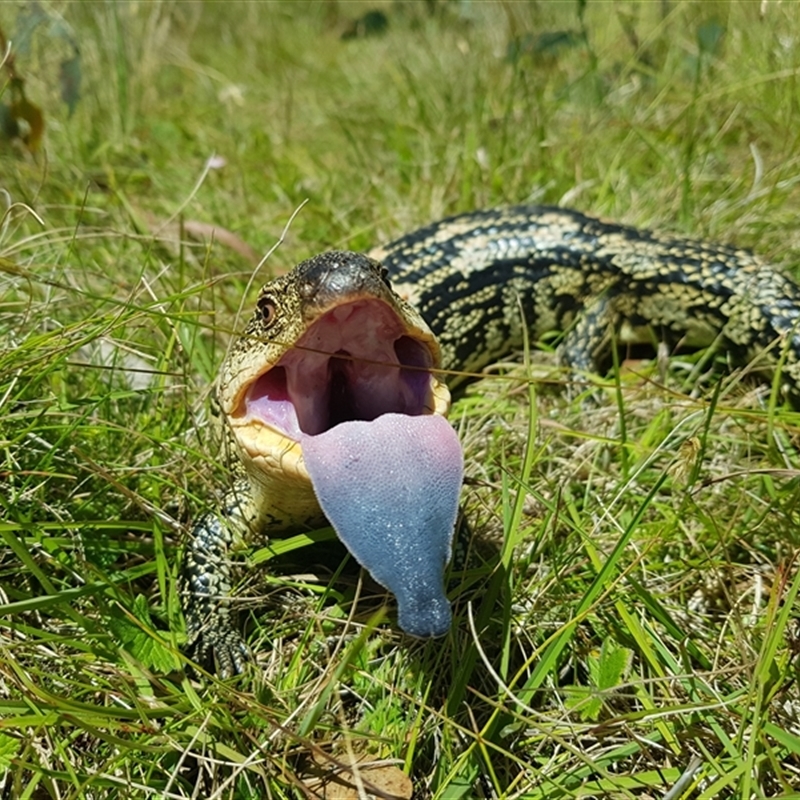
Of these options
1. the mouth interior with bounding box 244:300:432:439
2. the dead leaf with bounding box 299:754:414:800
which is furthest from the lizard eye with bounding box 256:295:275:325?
the dead leaf with bounding box 299:754:414:800

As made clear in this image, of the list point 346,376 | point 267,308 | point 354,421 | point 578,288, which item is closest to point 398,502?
point 354,421

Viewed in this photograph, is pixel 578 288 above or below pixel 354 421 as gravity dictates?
below

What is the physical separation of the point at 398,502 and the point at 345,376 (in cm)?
52

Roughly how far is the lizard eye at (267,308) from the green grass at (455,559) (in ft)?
0.45

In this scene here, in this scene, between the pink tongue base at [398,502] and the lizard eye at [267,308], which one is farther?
the lizard eye at [267,308]

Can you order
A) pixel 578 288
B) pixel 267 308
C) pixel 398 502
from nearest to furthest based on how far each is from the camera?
pixel 398 502 → pixel 267 308 → pixel 578 288

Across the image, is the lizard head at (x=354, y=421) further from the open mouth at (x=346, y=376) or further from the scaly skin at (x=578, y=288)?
the scaly skin at (x=578, y=288)

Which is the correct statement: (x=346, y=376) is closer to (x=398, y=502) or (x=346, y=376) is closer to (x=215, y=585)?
(x=398, y=502)

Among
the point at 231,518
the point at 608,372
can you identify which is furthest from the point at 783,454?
the point at 231,518

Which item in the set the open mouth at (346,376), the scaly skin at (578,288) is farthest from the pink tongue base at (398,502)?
the scaly skin at (578,288)

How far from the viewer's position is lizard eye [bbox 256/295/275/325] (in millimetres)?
1863

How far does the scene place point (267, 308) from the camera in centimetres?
190

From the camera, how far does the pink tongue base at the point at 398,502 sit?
1.49 meters

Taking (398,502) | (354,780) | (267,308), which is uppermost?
(267,308)
